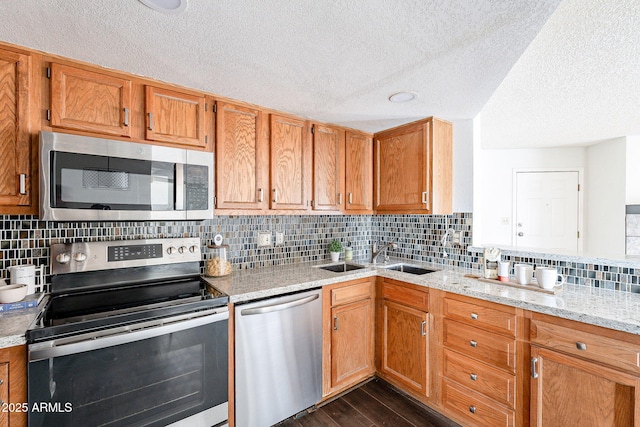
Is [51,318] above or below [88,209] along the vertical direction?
below

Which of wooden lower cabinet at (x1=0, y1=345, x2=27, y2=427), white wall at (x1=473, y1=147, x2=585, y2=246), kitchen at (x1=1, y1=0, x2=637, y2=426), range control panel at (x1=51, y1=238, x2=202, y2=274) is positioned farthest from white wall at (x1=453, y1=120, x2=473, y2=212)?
wooden lower cabinet at (x1=0, y1=345, x2=27, y2=427)

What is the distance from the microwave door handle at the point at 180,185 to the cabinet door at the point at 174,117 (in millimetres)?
181

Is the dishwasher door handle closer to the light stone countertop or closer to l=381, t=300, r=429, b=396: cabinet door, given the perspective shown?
the light stone countertop

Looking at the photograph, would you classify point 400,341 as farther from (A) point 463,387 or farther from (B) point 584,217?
(B) point 584,217

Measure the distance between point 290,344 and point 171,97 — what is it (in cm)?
170

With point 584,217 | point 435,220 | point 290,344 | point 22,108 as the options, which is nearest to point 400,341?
point 290,344

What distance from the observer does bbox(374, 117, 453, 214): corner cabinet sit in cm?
234

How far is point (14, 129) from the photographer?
1.38m

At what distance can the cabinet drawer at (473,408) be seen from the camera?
65.9 inches

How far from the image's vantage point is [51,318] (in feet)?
4.22

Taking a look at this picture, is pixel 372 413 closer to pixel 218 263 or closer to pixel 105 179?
pixel 218 263

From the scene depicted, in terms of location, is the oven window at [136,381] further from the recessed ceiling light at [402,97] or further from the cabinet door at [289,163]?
the recessed ceiling light at [402,97]

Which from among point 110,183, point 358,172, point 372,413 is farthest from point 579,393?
point 110,183

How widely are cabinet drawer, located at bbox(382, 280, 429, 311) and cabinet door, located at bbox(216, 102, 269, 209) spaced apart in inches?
44.9
